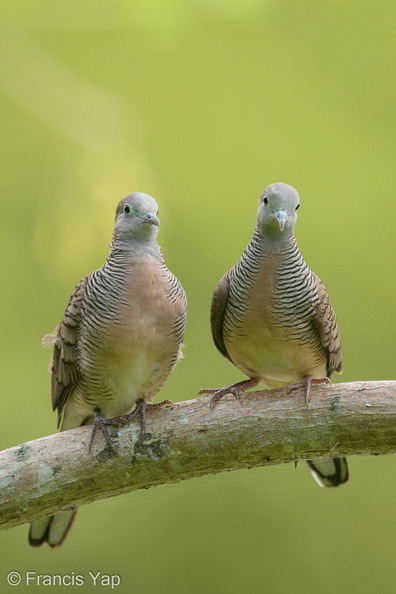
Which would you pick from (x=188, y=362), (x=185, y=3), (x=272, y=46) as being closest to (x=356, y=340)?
(x=188, y=362)

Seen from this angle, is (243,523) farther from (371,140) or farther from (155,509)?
(371,140)

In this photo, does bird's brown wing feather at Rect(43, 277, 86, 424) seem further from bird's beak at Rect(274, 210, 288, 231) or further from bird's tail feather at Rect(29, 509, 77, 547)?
bird's beak at Rect(274, 210, 288, 231)

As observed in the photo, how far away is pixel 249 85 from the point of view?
6.86 m

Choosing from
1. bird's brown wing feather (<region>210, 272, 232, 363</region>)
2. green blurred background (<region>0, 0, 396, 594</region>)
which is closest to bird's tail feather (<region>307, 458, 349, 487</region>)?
bird's brown wing feather (<region>210, 272, 232, 363</region>)

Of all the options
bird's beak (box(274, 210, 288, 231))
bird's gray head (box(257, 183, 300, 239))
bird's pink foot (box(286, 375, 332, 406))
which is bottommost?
bird's pink foot (box(286, 375, 332, 406))

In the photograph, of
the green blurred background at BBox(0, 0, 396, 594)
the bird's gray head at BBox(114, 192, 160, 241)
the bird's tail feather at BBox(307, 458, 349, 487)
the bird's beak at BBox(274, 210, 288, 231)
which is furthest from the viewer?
the green blurred background at BBox(0, 0, 396, 594)

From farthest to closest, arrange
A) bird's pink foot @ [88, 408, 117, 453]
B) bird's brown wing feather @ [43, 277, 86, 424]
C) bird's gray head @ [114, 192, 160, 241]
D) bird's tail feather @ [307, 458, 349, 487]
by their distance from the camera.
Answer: bird's tail feather @ [307, 458, 349, 487]
bird's brown wing feather @ [43, 277, 86, 424]
bird's pink foot @ [88, 408, 117, 453]
bird's gray head @ [114, 192, 160, 241]

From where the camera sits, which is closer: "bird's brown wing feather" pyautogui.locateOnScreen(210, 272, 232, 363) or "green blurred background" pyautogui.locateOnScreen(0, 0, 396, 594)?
"bird's brown wing feather" pyautogui.locateOnScreen(210, 272, 232, 363)

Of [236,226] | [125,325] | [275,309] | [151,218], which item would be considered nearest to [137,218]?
[151,218]

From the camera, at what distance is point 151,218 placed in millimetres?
3615

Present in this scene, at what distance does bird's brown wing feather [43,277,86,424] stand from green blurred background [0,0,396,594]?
2.09 m

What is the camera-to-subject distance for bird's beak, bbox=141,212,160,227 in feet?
11.8

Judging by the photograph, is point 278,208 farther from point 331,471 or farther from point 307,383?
point 331,471

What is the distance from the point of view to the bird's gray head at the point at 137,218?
143 inches
